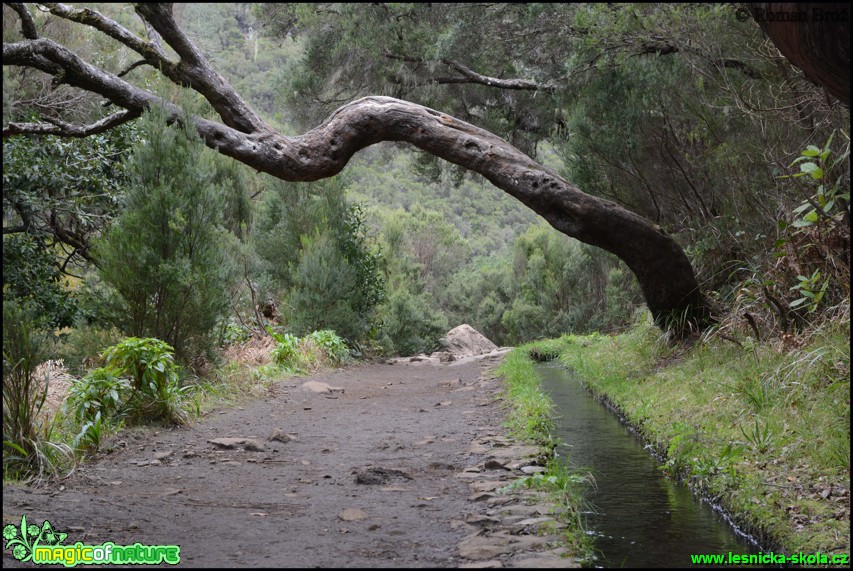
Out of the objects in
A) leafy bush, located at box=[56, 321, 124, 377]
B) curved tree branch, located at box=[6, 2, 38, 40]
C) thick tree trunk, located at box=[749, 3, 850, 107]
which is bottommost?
leafy bush, located at box=[56, 321, 124, 377]

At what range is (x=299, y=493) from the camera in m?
4.35

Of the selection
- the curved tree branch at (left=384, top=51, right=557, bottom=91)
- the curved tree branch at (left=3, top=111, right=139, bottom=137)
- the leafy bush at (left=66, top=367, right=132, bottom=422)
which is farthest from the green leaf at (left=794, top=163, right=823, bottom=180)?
the curved tree branch at (left=384, top=51, right=557, bottom=91)

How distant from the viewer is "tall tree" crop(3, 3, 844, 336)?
26.2 ft

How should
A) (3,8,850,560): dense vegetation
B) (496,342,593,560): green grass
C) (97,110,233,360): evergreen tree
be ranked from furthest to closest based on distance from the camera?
(97,110,233,360): evergreen tree
(3,8,850,560): dense vegetation
(496,342,593,560): green grass

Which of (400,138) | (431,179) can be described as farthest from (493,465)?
(431,179)

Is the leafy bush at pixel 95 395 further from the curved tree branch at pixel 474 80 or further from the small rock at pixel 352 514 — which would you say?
the curved tree branch at pixel 474 80

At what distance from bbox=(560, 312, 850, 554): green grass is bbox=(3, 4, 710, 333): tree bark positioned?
95 centimetres

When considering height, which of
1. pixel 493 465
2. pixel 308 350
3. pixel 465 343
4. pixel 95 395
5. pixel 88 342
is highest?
pixel 465 343

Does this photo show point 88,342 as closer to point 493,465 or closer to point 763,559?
point 493,465

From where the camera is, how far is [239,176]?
46.9ft

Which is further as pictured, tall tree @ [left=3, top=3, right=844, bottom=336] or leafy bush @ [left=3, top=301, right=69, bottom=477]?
tall tree @ [left=3, top=3, right=844, bottom=336]

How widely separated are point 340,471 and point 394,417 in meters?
2.27

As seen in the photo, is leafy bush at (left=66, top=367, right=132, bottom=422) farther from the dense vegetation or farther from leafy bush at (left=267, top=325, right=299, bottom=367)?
leafy bush at (left=267, top=325, right=299, bottom=367)

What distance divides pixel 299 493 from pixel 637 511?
2061 mm
